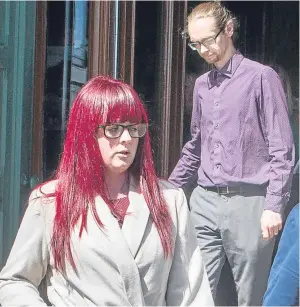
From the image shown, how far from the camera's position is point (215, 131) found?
14.0 ft

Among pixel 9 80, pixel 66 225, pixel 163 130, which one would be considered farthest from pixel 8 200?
pixel 66 225

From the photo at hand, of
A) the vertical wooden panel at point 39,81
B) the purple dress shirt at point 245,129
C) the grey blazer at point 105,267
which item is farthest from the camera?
the vertical wooden panel at point 39,81

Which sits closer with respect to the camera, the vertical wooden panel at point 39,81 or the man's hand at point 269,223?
the man's hand at point 269,223

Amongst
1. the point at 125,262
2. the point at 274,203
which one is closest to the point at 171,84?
the point at 274,203

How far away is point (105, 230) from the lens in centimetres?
290

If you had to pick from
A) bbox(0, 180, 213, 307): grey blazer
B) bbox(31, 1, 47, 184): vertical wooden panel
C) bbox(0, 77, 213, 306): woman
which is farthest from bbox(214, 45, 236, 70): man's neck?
bbox(0, 180, 213, 307): grey blazer

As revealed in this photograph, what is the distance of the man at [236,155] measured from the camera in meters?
4.12

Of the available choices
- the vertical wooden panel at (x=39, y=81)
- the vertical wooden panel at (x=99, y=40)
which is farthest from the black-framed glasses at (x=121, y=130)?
the vertical wooden panel at (x=99, y=40)

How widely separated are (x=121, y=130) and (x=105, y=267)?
0.47 meters

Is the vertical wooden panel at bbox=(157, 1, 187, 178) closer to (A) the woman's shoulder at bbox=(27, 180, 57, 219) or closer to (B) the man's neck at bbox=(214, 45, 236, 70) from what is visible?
(B) the man's neck at bbox=(214, 45, 236, 70)

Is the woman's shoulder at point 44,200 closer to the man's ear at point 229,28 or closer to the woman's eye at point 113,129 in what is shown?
the woman's eye at point 113,129

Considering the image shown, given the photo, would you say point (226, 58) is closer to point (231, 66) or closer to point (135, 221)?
point (231, 66)

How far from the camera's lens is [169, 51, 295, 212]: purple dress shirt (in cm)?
408

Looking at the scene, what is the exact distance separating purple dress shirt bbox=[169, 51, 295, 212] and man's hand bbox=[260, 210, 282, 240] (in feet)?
0.27
